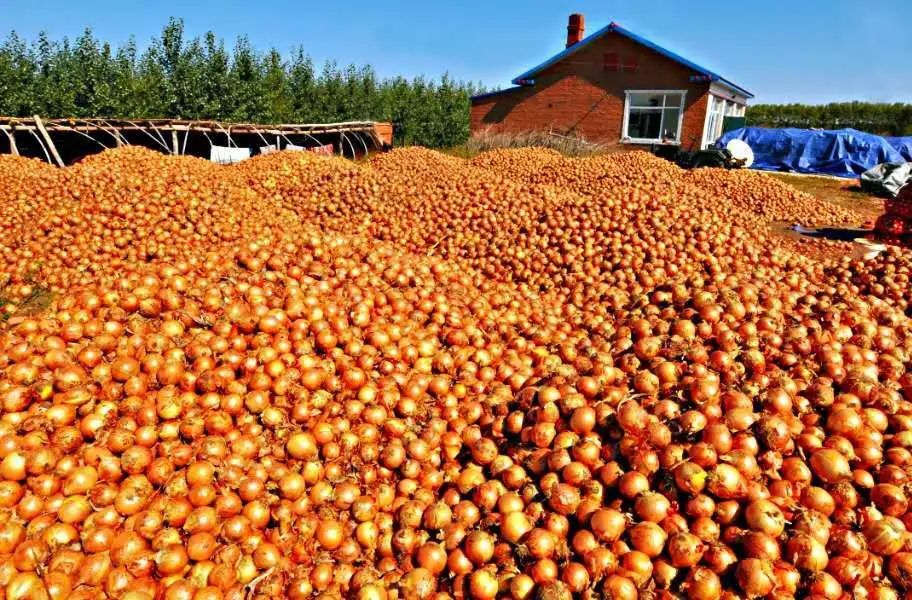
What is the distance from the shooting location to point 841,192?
781 inches

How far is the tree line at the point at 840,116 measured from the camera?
44250 mm

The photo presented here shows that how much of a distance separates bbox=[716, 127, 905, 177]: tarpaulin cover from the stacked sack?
19.0 meters

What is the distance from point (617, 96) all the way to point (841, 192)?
36.8ft

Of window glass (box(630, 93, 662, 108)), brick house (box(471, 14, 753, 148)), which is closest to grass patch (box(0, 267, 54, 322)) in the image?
brick house (box(471, 14, 753, 148))

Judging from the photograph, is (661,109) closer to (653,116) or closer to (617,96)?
(653,116)

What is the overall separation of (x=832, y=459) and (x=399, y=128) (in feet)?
119

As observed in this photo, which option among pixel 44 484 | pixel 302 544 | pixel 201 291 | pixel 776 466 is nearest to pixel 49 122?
pixel 201 291

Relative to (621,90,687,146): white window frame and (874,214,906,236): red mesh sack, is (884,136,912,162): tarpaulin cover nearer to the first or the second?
(621,90,687,146): white window frame

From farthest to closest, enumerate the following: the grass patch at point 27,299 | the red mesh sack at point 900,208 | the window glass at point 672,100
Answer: the window glass at point 672,100 < the red mesh sack at point 900,208 < the grass patch at point 27,299

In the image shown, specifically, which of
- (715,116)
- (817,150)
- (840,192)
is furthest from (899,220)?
(817,150)

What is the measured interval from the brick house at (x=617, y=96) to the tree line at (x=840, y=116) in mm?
26832

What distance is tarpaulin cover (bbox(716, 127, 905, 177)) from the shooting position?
1024 inches

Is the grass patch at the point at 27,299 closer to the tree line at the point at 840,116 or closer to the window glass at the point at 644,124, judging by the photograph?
the window glass at the point at 644,124

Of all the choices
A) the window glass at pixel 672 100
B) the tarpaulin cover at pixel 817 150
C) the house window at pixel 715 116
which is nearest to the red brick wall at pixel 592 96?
the window glass at pixel 672 100
